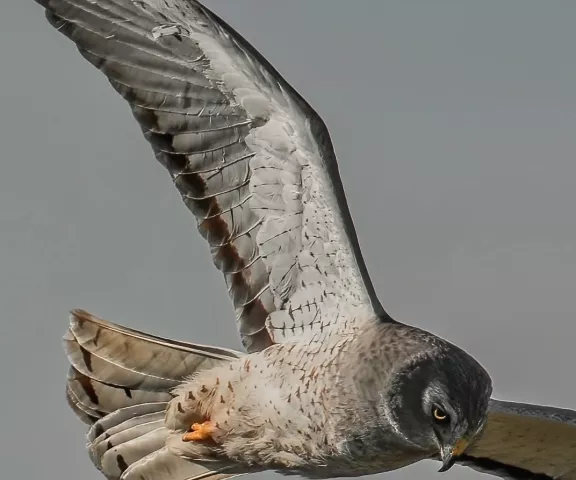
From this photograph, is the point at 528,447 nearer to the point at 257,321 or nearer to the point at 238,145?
the point at 257,321

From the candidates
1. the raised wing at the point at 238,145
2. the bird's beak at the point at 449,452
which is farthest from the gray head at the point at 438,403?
the raised wing at the point at 238,145

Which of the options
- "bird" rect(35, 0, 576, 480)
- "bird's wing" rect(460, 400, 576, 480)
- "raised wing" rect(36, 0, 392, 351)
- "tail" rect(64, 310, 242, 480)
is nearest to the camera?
"bird" rect(35, 0, 576, 480)

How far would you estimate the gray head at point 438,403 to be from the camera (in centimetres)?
959

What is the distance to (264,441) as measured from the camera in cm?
1062

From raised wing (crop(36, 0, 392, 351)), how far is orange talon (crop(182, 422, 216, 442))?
85 cm

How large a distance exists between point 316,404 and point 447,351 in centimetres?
104

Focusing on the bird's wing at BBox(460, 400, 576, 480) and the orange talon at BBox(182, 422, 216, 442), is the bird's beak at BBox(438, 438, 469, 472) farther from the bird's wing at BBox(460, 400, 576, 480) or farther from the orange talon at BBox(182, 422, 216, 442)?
the bird's wing at BBox(460, 400, 576, 480)

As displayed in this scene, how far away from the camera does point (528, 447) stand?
12.7 meters

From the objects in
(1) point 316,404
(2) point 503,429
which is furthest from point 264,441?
(2) point 503,429

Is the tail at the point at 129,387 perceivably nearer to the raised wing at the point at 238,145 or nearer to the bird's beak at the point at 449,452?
the raised wing at the point at 238,145

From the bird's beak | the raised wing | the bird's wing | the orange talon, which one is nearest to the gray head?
the bird's beak

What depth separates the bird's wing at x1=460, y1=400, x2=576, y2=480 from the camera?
39.9 feet

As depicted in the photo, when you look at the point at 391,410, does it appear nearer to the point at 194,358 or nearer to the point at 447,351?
the point at 447,351

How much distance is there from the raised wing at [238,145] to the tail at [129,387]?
42.6 inches
